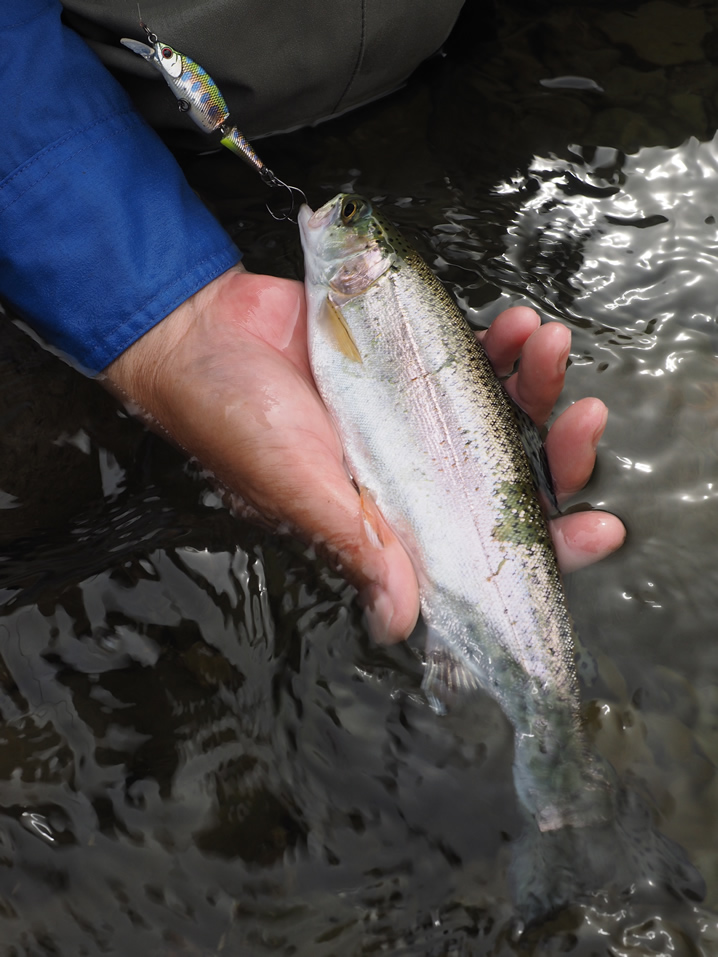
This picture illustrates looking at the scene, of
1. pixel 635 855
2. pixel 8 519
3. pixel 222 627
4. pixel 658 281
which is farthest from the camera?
pixel 658 281

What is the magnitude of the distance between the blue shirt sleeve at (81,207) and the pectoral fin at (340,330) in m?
0.45

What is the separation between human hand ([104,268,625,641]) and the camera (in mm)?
2270

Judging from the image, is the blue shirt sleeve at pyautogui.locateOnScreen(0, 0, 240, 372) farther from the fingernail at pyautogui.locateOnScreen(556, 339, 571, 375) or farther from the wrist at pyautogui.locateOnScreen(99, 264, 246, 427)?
the fingernail at pyautogui.locateOnScreen(556, 339, 571, 375)

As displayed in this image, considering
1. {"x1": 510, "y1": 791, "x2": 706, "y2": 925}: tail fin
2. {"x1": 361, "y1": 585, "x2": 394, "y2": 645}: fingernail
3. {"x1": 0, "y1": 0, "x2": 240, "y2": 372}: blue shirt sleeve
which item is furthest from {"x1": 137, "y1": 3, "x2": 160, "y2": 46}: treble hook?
{"x1": 510, "y1": 791, "x2": 706, "y2": 925}: tail fin

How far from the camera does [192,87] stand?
2568mm

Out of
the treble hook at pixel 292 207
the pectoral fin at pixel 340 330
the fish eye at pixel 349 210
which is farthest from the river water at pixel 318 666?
the pectoral fin at pixel 340 330

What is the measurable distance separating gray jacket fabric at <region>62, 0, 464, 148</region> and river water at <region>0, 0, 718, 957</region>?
315 millimetres

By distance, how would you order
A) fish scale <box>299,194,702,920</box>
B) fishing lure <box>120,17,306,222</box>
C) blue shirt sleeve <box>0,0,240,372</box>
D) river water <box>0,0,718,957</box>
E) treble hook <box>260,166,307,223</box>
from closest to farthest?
river water <box>0,0,718,957</box> → fish scale <box>299,194,702,920</box> → blue shirt sleeve <box>0,0,240,372</box> → fishing lure <box>120,17,306,222</box> → treble hook <box>260,166,307,223</box>

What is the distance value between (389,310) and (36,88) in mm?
1373

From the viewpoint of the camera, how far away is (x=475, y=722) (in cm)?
227

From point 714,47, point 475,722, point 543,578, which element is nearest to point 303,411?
point 543,578

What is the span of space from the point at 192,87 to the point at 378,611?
6.41ft

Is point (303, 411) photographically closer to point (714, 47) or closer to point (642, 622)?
point (642, 622)

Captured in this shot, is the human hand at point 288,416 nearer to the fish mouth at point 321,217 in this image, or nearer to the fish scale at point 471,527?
the fish scale at point 471,527
